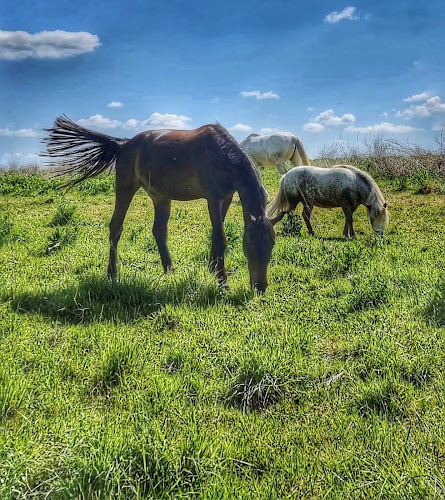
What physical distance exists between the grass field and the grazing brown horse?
51 cm

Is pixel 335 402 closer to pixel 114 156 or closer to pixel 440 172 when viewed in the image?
pixel 114 156

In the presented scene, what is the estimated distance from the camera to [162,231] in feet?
21.1

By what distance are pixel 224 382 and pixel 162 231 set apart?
3533 mm

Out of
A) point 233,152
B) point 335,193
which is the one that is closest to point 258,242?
point 233,152

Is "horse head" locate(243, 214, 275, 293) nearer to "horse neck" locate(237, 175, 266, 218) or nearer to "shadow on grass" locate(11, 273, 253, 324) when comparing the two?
"horse neck" locate(237, 175, 266, 218)

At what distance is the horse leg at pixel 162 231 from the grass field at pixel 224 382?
0.29 meters

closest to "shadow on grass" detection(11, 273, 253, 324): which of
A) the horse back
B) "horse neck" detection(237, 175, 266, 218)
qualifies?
"horse neck" detection(237, 175, 266, 218)

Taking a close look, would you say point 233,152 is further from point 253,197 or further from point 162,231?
point 162,231

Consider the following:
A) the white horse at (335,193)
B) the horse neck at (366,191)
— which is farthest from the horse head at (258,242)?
the horse neck at (366,191)

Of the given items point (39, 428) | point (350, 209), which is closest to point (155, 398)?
point (39, 428)

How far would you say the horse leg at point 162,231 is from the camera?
6410 millimetres

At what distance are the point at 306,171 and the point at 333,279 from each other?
16.5 ft

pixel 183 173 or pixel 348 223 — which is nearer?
pixel 183 173

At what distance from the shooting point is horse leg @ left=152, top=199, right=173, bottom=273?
6.41 m
